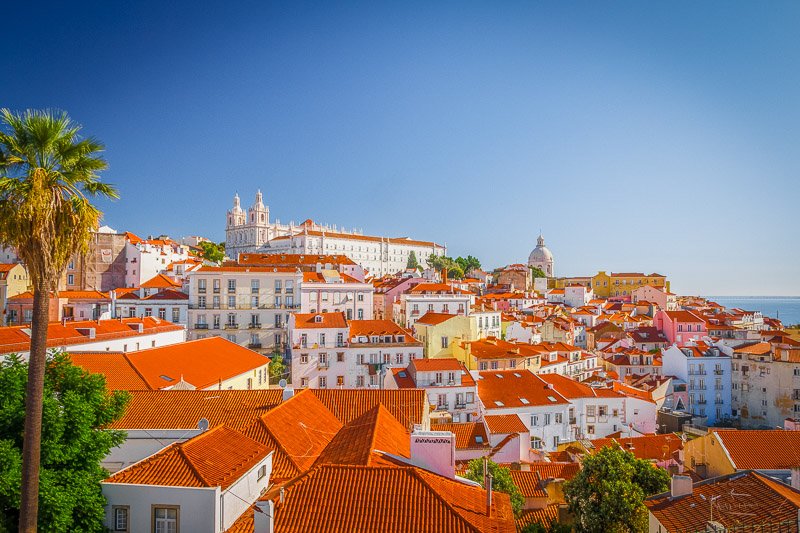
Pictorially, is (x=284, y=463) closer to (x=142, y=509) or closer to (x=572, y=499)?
(x=142, y=509)

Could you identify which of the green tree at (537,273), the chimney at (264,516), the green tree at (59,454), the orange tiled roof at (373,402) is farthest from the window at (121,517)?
the green tree at (537,273)

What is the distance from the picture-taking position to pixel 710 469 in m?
22.1

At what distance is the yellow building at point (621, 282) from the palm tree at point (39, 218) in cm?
15343

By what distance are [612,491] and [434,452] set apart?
7922mm

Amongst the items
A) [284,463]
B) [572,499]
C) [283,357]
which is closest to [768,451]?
[572,499]

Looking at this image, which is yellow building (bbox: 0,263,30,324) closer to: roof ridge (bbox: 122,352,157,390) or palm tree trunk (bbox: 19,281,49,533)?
roof ridge (bbox: 122,352,157,390)

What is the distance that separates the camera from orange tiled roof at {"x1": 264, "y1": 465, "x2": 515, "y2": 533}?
908 cm

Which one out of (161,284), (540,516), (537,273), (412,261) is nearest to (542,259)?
(537,273)

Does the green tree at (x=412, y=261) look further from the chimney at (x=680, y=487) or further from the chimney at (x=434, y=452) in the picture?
the chimney at (x=434, y=452)

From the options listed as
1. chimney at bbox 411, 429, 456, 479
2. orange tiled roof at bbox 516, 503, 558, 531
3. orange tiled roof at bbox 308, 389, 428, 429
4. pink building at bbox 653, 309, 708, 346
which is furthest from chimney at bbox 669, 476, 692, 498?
pink building at bbox 653, 309, 708, 346

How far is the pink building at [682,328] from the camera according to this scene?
6662 centimetres

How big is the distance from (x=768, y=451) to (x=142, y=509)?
22.7 metres

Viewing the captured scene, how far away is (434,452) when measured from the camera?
11.6 m

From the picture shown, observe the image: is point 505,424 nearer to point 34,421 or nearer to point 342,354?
point 342,354
